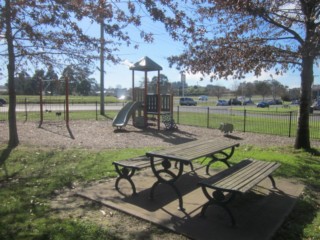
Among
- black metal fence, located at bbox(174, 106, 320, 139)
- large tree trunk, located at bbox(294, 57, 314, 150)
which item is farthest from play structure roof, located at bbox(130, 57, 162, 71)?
large tree trunk, located at bbox(294, 57, 314, 150)

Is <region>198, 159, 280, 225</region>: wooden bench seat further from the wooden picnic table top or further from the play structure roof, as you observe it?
the play structure roof

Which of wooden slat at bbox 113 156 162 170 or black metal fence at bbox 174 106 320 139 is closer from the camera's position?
wooden slat at bbox 113 156 162 170

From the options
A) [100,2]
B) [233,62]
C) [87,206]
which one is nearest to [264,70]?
[233,62]

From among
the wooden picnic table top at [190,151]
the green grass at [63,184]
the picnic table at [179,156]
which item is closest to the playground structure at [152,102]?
the green grass at [63,184]

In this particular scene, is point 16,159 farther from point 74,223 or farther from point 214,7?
point 214,7

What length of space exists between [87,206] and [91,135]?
894cm

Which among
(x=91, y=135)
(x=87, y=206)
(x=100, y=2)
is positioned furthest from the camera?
(x=91, y=135)

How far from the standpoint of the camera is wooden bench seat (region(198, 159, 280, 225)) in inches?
161

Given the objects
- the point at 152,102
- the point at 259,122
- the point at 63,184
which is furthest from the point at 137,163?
the point at 259,122

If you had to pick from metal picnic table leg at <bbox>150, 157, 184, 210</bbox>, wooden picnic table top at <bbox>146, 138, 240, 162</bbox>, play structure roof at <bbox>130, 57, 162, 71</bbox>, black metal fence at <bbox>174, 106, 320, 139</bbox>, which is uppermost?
play structure roof at <bbox>130, 57, 162, 71</bbox>

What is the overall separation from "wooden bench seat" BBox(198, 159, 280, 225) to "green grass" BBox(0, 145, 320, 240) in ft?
2.22

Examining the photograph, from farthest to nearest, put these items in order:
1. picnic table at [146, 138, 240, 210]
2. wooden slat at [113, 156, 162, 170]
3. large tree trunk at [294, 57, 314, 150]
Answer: large tree trunk at [294, 57, 314, 150], wooden slat at [113, 156, 162, 170], picnic table at [146, 138, 240, 210]

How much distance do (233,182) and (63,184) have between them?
10.3ft

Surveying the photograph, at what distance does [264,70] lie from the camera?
9734mm
